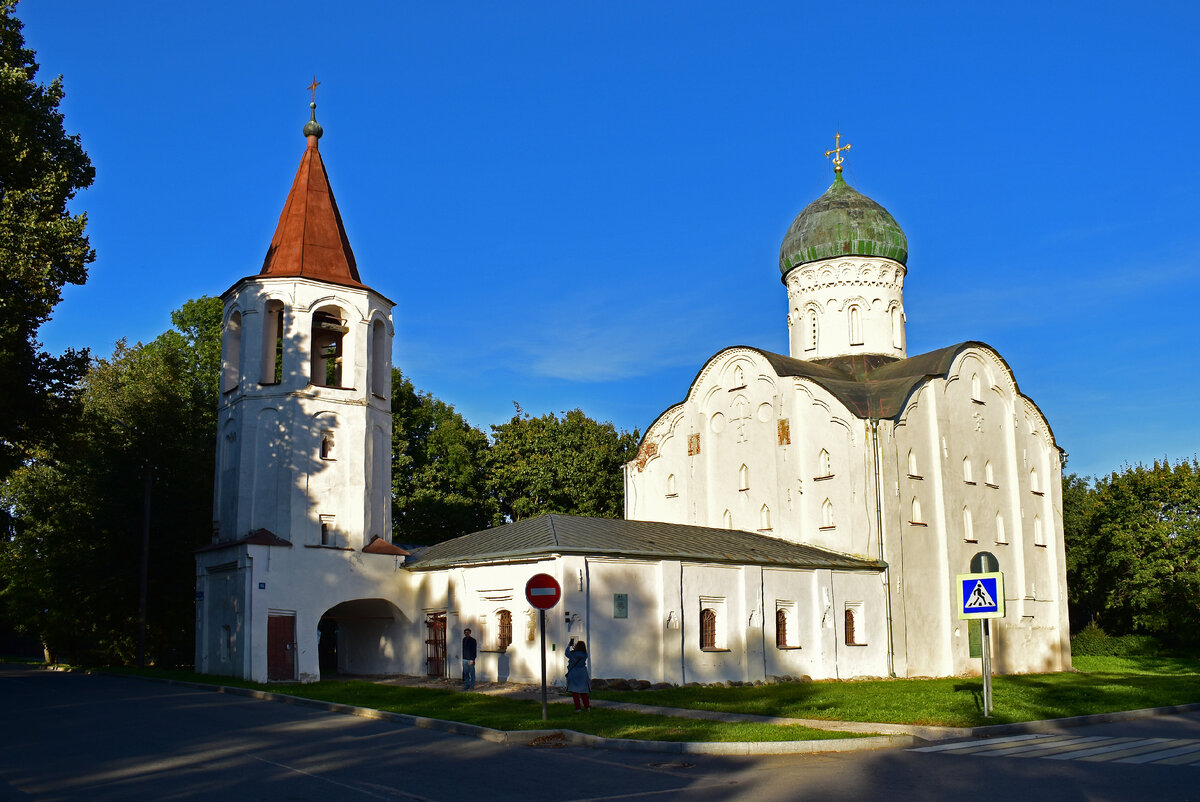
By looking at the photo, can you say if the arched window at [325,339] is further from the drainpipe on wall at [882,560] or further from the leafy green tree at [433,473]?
the drainpipe on wall at [882,560]

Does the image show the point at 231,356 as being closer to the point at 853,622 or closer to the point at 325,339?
the point at 325,339

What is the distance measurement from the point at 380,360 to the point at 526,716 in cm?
1669

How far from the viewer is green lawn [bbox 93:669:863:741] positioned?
13.7 meters

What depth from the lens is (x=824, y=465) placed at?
102 feet

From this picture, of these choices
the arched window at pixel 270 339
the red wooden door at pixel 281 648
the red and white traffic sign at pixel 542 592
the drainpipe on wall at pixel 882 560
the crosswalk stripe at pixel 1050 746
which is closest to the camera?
the crosswalk stripe at pixel 1050 746

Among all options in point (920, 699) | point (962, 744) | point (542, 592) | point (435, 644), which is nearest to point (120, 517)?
point (435, 644)

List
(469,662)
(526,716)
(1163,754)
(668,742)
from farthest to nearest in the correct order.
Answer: (469,662), (526,716), (668,742), (1163,754)

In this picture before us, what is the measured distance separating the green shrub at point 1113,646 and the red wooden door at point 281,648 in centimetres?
3514

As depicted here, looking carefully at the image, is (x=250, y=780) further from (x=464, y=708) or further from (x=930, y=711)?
(x=930, y=711)

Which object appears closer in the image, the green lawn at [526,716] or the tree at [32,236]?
the green lawn at [526,716]

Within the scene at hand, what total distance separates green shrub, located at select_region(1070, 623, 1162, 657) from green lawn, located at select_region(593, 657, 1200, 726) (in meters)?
21.0

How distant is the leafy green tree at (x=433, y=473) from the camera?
42.0 m

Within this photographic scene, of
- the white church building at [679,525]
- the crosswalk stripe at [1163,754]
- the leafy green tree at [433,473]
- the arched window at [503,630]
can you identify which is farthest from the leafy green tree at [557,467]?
the crosswalk stripe at [1163,754]

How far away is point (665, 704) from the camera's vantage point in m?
19.2
